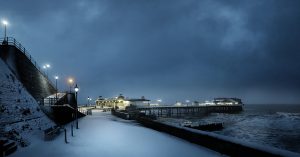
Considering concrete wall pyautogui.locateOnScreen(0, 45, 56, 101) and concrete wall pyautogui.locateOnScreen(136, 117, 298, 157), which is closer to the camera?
concrete wall pyautogui.locateOnScreen(136, 117, 298, 157)

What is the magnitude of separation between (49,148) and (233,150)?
9.03m

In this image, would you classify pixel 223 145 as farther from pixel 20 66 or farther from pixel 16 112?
pixel 20 66

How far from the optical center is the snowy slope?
12.6m

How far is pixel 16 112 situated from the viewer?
47.9 ft

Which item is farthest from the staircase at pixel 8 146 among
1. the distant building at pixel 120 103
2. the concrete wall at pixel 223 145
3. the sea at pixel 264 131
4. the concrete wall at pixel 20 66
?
the distant building at pixel 120 103

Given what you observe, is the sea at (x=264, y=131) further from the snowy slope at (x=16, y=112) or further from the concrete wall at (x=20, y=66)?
the concrete wall at (x=20, y=66)

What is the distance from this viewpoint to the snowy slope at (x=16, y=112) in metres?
12.6

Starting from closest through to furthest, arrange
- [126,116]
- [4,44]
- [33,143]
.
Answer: [33,143] → [4,44] → [126,116]

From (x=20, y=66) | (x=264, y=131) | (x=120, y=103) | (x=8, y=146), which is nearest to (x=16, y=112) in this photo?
(x=8, y=146)

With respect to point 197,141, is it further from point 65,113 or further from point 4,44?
point 4,44

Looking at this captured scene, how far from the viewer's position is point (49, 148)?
37.8 ft

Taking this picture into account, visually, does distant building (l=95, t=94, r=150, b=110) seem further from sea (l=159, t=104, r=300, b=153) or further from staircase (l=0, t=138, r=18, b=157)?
staircase (l=0, t=138, r=18, b=157)

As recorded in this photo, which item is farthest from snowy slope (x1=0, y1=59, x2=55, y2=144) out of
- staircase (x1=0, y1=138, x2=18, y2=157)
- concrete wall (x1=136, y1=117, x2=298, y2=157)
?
concrete wall (x1=136, y1=117, x2=298, y2=157)

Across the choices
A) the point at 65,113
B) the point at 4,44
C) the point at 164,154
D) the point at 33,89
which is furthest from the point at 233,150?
the point at 4,44
